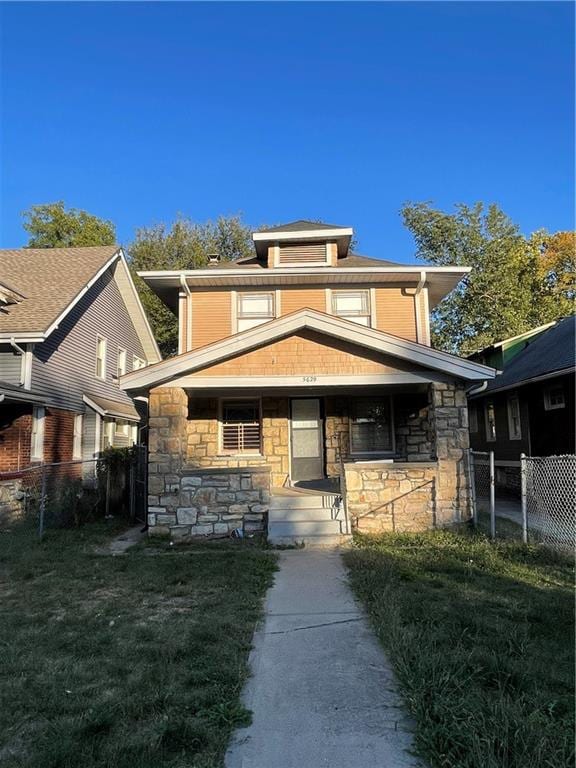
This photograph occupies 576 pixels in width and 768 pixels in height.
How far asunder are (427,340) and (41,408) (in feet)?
30.4

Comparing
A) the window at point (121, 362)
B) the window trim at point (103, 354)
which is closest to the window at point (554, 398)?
the window trim at point (103, 354)

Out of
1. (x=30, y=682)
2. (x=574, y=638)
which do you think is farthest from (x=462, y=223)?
(x=30, y=682)

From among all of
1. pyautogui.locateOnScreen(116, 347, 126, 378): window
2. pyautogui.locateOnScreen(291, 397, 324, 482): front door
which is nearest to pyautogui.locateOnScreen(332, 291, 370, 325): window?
pyautogui.locateOnScreen(291, 397, 324, 482): front door

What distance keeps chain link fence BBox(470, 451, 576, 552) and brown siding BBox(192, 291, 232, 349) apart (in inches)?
240

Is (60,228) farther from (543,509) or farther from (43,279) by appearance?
(543,509)

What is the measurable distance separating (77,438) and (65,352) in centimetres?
246

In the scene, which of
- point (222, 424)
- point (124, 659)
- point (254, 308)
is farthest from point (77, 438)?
point (124, 659)

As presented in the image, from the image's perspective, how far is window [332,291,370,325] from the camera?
11.9 m

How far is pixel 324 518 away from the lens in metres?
8.52

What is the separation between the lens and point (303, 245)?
12609mm

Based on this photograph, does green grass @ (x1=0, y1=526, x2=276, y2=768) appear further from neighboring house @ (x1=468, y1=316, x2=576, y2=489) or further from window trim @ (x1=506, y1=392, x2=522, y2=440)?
window trim @ (x1=506, y1=392, x2=522, y2=440)

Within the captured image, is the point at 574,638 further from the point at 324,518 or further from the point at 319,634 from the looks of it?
the point at 324,518

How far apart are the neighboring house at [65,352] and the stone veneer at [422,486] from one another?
6.34 m

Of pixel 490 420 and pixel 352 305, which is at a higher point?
pixel 352 305
